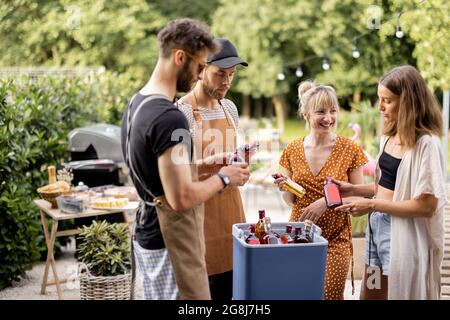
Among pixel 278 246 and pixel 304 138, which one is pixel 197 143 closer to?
pixel 304 138

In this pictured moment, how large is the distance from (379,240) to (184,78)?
3.73 feet

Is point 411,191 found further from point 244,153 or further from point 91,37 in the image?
point 91,37

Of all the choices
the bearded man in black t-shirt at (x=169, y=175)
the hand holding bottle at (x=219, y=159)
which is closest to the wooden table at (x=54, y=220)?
the hand holding bottle at (x=219, y=159)

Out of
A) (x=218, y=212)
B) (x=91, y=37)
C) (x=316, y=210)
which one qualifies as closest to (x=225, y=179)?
(x=218, y=212)

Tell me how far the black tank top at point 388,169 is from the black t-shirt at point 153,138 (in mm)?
919

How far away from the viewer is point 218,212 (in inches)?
119

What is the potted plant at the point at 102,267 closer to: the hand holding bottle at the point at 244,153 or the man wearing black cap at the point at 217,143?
the man wearing black cap at the point at 217,143

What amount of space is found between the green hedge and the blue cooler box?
9.69 feet

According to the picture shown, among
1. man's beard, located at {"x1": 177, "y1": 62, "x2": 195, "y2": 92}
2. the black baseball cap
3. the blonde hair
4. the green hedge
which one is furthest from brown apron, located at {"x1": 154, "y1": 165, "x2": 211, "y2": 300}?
the green hedge

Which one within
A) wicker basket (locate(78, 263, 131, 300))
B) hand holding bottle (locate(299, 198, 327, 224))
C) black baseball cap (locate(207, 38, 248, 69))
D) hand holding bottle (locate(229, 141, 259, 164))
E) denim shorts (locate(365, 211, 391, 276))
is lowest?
wicker basket (locate(78, 263, 131, 300))

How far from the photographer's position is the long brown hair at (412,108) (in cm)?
256

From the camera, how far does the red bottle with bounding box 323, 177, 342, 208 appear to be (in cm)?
271

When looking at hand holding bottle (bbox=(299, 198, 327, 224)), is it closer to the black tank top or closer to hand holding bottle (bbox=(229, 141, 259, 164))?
the black tank top
